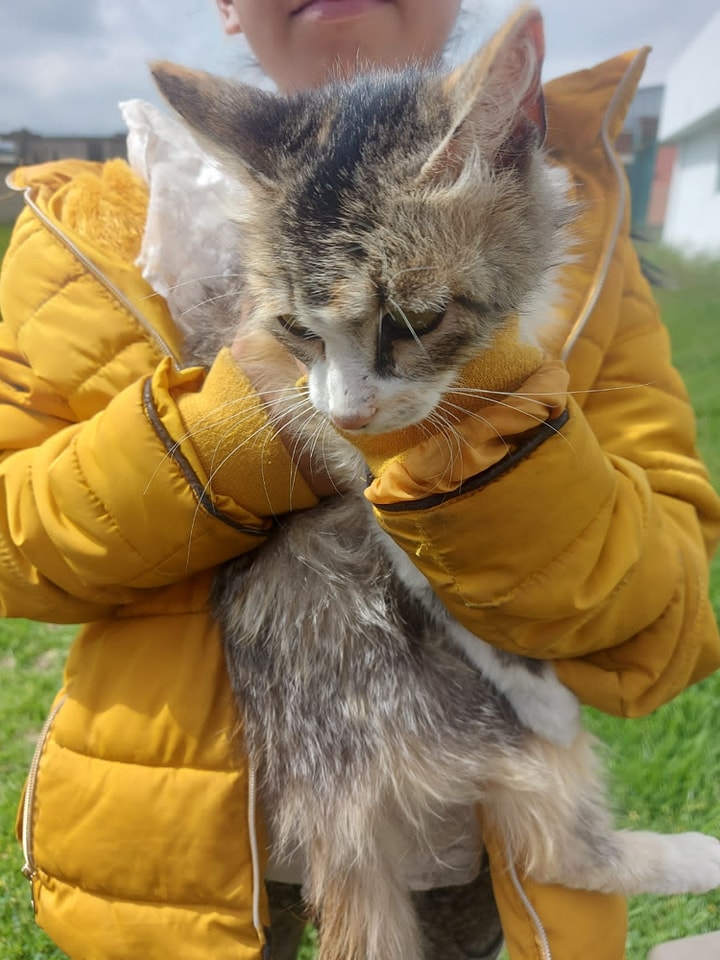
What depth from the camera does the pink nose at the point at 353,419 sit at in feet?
2.20

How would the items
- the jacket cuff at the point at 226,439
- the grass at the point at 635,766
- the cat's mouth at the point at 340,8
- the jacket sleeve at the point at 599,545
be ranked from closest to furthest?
the jacket sleeve at the point at 599,545 < the jacket cuff at the point at 226,439 < the cat's mouth at the point at 340,8 < the grass at the point at 635,766

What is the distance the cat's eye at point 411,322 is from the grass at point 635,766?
65 centimetres

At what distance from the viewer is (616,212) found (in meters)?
0.95

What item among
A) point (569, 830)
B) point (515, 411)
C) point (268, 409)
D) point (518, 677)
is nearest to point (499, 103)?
point (515, 411)

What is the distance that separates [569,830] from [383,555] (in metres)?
0.40

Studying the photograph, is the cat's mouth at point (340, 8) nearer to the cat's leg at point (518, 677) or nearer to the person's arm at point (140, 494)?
the person's arm at point (140, 494)

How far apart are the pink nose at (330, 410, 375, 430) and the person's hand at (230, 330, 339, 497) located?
0.12 metres

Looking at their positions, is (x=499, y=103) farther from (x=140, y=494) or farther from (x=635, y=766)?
(x=635, y=766)

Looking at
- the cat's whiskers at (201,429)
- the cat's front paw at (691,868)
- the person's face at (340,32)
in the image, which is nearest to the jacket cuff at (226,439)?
the cat's whiskers at (201,429)

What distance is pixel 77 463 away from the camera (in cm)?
80

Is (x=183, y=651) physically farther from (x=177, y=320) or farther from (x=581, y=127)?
(x=581, y=127)

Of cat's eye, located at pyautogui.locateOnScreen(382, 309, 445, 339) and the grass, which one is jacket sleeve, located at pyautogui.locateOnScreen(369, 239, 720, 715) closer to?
cat's eye, located at pyautogui.locateOnScreen(382, 309, 445, 339)

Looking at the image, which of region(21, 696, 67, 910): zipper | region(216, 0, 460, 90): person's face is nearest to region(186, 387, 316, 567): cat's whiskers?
region(21, 696, 67, 910): zipper

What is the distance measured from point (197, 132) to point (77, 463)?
0.37m
